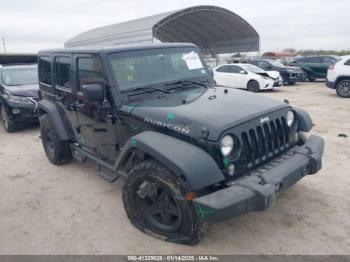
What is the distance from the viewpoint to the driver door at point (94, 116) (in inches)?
153

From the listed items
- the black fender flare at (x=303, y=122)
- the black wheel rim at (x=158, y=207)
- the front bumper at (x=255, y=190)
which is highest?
the black fender flare at (x=303, y=122)

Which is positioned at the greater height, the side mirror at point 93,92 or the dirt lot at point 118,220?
the side mirror at point 93,92

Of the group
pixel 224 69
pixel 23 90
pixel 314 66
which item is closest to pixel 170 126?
pixel 23 90

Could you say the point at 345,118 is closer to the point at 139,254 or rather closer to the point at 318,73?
the point at 139,254

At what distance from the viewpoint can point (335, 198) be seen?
13.3 ft

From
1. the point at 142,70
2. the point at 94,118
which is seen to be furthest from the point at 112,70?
the point at 94,118

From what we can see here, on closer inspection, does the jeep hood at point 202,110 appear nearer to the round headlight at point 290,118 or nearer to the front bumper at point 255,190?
the round headlight at point 290,118

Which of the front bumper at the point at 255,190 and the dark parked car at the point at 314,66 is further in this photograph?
the dark parked car at the point at 314,66

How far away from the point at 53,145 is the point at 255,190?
3.90m

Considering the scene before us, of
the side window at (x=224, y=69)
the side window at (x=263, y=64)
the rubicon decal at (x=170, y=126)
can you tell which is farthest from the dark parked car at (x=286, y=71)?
the rubicon decal at (x=170, y=126)

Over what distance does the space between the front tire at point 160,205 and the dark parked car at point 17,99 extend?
571 cm

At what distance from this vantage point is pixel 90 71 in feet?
13.3

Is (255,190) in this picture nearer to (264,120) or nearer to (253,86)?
(264,120)

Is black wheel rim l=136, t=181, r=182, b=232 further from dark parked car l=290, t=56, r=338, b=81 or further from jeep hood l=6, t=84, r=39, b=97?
dark parked car l=290, t=56, r=338, b=81
